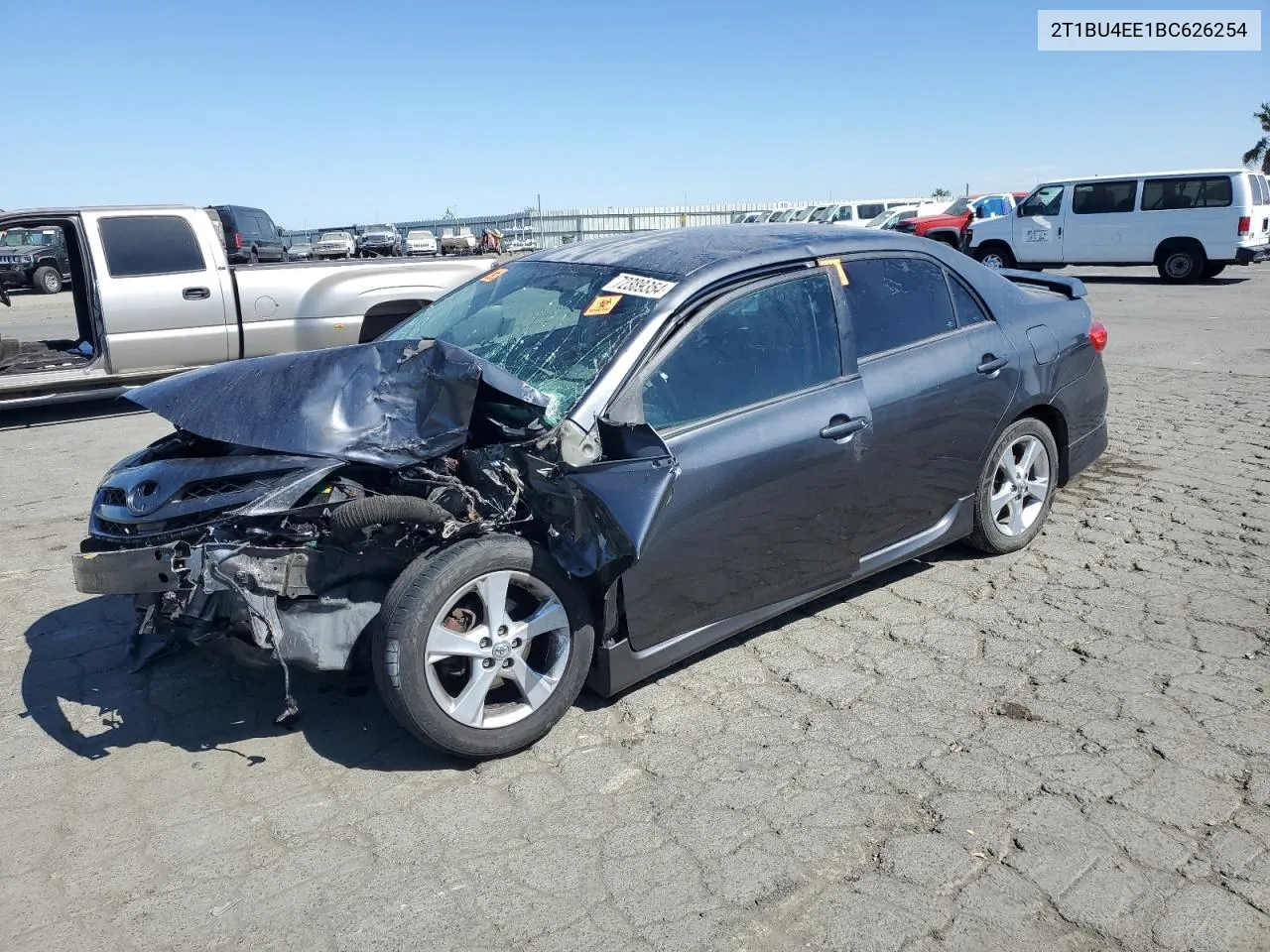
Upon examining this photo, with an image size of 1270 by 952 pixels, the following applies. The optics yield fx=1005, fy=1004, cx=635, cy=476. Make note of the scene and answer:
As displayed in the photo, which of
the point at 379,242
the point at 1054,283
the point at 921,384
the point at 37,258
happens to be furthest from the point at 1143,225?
the point at 379,242

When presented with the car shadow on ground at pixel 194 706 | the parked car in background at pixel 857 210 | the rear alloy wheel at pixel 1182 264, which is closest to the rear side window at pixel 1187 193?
the rear alloy wheel at pixel 1182 264

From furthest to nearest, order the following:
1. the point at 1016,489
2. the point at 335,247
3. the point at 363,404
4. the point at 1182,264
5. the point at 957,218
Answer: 1. the point at 335,247
2. the point at 957,218
3. the point at 1182,264
4. the point at 1016,489
5. the point at 363,404

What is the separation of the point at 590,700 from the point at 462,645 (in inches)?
28.6

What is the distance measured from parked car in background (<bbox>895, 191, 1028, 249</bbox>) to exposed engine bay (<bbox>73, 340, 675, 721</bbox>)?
72.5ft

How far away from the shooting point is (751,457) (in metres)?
3.75

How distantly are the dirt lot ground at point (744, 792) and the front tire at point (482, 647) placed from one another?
0.58 feet

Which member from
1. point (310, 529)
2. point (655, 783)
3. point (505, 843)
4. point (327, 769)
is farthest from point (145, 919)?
point (655, 783)

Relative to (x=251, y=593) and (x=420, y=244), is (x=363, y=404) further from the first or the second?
(x=420, y=244)

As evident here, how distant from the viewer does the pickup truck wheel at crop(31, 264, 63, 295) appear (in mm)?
21375

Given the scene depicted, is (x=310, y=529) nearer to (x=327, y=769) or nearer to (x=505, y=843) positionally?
(x=327, y=769)

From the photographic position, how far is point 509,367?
3.99m

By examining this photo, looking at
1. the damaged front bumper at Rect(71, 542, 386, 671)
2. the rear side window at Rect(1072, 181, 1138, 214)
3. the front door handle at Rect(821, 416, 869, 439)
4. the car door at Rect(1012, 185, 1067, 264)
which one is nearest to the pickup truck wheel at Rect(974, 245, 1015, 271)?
the car door at Rect(1012, 185, 1067, 264)

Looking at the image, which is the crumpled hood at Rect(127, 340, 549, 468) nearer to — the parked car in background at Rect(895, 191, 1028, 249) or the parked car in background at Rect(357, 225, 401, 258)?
the parked car in background at Rect(357, 225, 401, 258)

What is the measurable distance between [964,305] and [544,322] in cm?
207
